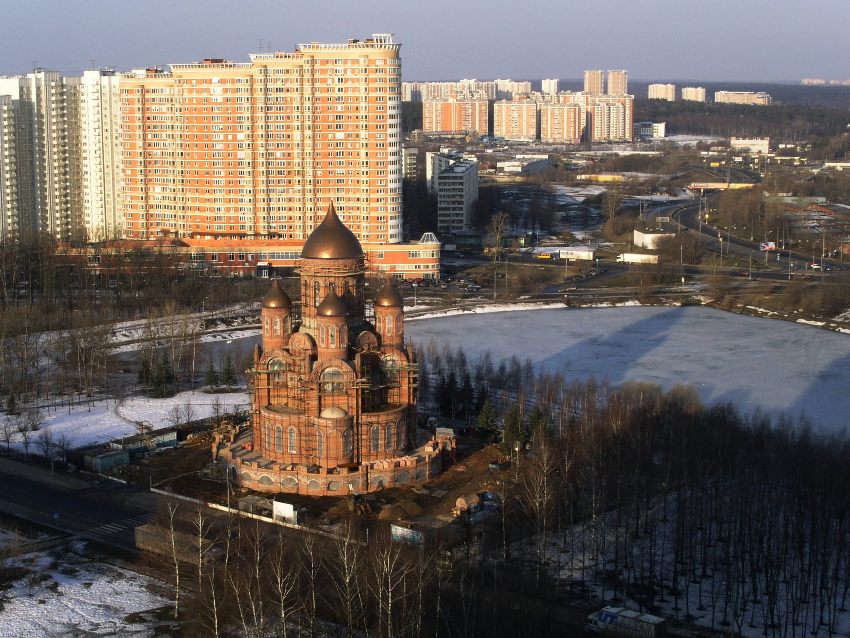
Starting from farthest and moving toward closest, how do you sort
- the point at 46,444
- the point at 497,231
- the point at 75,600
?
1. the point at 497,231
2. the point at 46,444
3. the point at 75,600

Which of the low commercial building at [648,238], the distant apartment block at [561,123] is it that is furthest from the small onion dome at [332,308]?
the distant apartment block at [561,123]

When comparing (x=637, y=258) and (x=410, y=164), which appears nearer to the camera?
(x=637, y=258)

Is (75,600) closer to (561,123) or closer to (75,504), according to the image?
(75,504)

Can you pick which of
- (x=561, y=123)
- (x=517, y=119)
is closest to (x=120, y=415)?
(x=561, y=123)

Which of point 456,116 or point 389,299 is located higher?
point 456,116

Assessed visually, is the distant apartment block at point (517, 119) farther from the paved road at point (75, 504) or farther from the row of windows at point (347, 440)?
the paved road at point (75, 504)

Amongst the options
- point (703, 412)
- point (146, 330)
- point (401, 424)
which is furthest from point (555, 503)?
point (146, 330)
